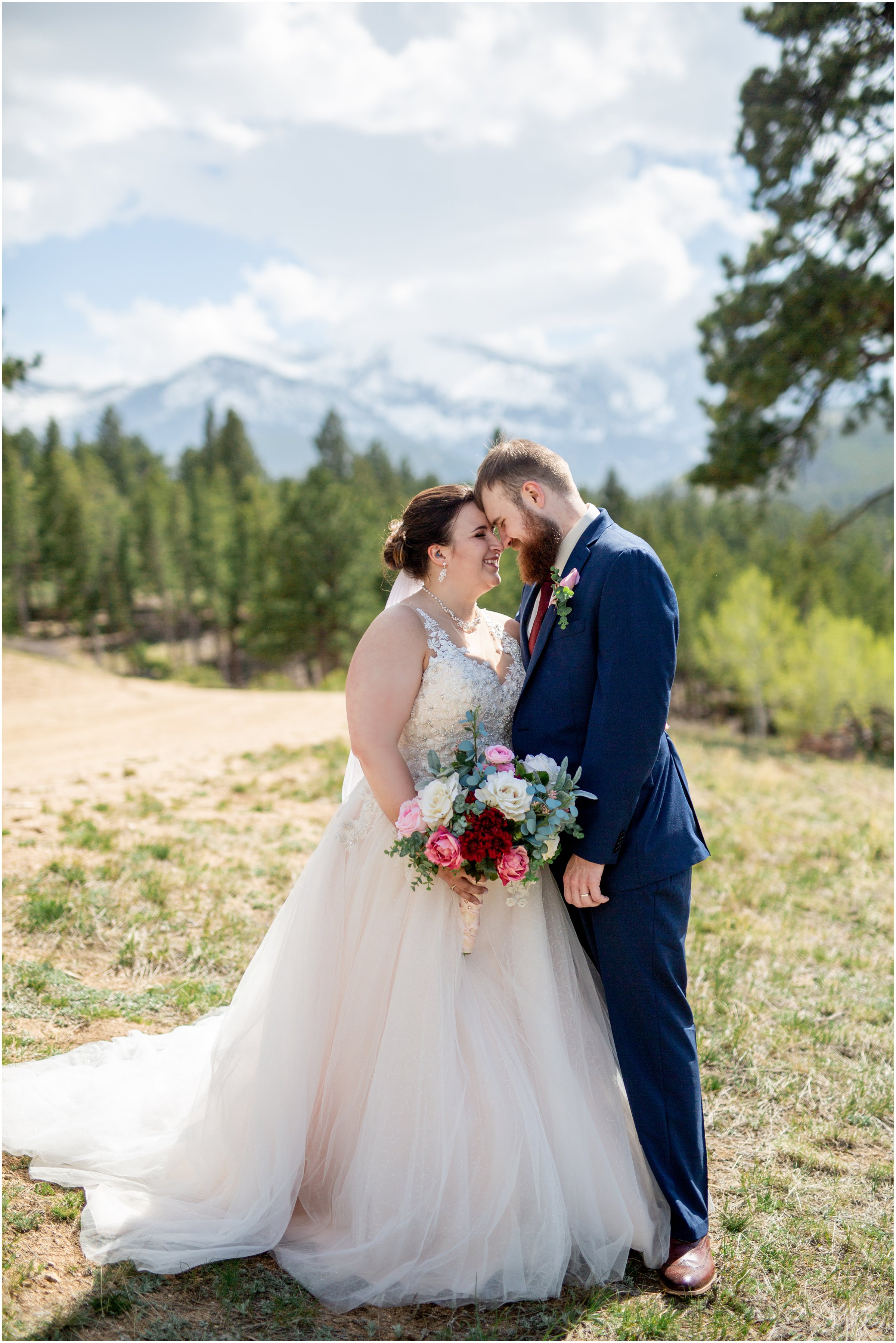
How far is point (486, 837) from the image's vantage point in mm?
2947

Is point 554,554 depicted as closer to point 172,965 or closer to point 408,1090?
point 408,1090

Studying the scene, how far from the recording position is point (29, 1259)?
9.75 feet

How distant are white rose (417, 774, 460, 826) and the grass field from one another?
161 centimetres

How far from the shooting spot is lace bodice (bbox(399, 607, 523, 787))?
3.43m

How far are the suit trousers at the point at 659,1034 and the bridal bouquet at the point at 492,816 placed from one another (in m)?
0.43

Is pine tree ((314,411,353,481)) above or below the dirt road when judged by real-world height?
above

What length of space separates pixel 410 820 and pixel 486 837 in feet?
0.93

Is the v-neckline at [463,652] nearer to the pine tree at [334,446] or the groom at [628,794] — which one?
the groom at [628,794]

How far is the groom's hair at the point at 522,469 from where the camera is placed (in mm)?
3355

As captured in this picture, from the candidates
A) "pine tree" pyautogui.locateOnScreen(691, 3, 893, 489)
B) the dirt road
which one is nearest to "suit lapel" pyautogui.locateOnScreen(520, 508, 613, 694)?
the dirt road

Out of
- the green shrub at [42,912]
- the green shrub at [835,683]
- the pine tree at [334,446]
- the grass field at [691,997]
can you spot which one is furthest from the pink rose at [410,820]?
the pine tree at [334,446]

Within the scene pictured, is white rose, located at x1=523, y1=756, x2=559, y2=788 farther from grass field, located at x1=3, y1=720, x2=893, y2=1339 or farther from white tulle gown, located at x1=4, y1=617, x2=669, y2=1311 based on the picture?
grass field, located at x1=3, y1=720, x2=893, y2=1339

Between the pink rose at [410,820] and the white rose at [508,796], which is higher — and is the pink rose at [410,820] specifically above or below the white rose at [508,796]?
below

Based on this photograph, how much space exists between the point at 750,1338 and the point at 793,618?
4898 centimetres
